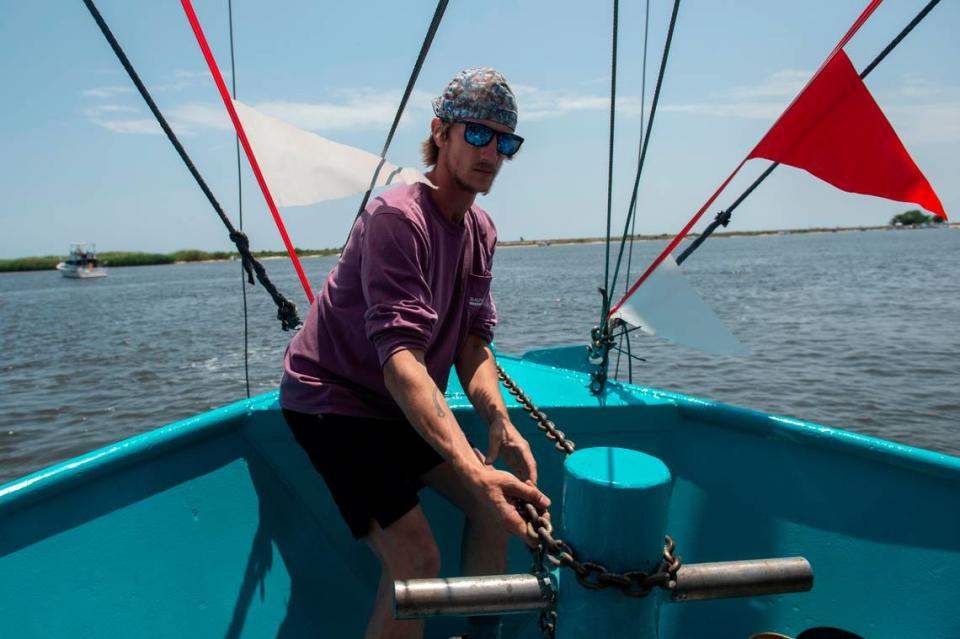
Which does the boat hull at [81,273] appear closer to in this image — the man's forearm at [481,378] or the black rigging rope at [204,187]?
the black rigging rope at [204,187]

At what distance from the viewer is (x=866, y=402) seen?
9.12 m

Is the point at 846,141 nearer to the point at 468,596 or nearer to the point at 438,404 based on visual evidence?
the point at 438,404

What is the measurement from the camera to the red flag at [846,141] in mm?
2270

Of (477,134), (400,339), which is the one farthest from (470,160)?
(400,339)

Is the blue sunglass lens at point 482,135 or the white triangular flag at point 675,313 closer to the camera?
the blue sunglass lens at point 482,135

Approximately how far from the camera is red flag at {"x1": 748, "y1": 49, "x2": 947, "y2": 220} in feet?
7.45

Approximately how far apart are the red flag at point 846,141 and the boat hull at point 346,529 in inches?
36.9

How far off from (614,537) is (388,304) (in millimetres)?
759

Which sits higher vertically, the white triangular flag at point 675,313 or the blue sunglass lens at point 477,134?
the blue sunglass lens at point 477,134

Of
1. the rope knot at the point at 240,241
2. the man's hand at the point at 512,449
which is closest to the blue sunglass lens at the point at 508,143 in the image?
the man's hand at the point at 512,449

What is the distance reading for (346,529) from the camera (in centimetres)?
236

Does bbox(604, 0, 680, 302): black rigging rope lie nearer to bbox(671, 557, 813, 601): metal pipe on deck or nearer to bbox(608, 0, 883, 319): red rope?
bbox(608, 0, 883, 319): red rope

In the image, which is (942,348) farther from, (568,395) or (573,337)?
(568,395)

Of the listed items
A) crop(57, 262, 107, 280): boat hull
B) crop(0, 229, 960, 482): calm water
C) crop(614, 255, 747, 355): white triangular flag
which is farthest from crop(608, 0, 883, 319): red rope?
crop(57, 262, 107, 280): boat hull
